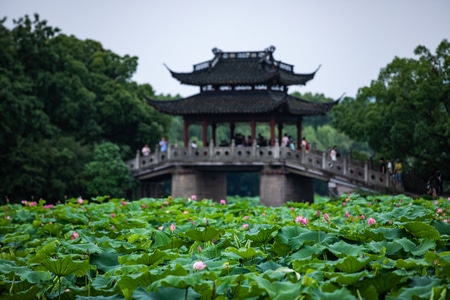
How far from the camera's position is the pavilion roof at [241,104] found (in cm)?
2898

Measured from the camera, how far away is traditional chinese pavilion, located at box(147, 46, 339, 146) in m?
29.6

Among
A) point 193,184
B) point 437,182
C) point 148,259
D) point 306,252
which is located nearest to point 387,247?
point 306,252

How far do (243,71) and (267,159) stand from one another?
477cm

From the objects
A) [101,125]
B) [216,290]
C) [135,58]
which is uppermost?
[135,58]

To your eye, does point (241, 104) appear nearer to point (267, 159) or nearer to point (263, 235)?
point (267, 159)

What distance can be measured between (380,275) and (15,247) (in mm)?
5829

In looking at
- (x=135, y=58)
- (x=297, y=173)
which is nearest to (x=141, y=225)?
(x=297, y=173)

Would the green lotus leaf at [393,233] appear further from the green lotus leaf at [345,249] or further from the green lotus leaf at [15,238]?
the green lotus leaf at [15,238]

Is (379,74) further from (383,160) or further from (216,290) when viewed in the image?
(216,290)

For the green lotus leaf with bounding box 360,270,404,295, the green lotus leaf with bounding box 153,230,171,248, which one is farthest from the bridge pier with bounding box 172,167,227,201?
the green lotus leaf with bounding box 360,270,404,295

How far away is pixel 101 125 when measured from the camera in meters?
32.1

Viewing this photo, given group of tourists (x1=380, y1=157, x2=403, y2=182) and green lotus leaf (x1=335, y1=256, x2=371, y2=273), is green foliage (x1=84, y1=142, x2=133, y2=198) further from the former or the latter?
green lotus leaf (x1=335, y1=256, x2=371, y2=273)

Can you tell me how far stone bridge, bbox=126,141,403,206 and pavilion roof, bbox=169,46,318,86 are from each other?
3177 millimetres

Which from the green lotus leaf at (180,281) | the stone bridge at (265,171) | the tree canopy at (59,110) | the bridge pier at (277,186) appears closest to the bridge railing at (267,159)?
the stone bridge at (265,171)
